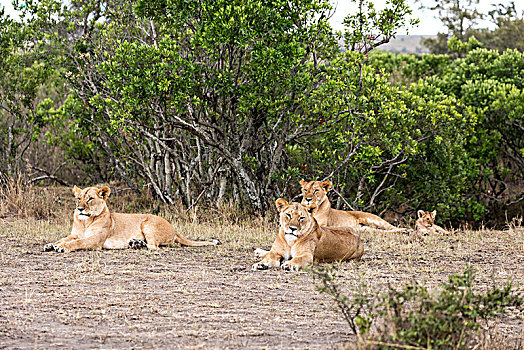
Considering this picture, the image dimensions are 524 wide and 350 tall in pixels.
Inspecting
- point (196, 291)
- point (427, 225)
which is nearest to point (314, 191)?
point (427, 225)

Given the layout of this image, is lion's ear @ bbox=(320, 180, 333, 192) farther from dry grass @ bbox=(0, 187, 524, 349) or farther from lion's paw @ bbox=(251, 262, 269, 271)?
lion's paw @ bbox=(251, 262, 269, 271)

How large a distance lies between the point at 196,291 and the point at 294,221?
179 cm

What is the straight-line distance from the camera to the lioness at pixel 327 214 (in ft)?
37.7

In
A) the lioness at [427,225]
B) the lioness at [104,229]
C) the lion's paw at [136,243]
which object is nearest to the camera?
the lioness at [104,229]

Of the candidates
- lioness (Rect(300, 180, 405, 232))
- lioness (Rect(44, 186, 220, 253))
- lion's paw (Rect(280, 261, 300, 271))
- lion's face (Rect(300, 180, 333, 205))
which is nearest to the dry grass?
lion's paw (Rect(280, 261, 300, 271))

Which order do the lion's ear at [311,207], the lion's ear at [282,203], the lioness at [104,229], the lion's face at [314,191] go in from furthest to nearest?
the lion's face at [314,191]
the lioness at [104,229]
the lion's ear at [311,207]
the lion's ear at [282,203]

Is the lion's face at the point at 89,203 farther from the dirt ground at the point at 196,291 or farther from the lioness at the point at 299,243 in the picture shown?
the lioness at the point at 299,243

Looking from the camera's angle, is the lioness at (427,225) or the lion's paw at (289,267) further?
the lioness at (427,225)

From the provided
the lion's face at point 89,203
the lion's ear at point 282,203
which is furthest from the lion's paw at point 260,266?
the lion's face at point 89,203

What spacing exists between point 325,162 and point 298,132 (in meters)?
0.88

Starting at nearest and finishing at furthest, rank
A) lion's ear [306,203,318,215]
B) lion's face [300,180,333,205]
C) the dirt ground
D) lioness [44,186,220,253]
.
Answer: the dirt ground → lion's ear [306,203,318,215] → lioness [44,186,220,253] → lion's face [300,180,333,205]

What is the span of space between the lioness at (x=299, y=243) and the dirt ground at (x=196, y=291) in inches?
10.0

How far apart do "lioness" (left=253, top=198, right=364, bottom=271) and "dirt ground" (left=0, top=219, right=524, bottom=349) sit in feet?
0.83

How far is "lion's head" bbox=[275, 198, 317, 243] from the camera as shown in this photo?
7.99 meters
